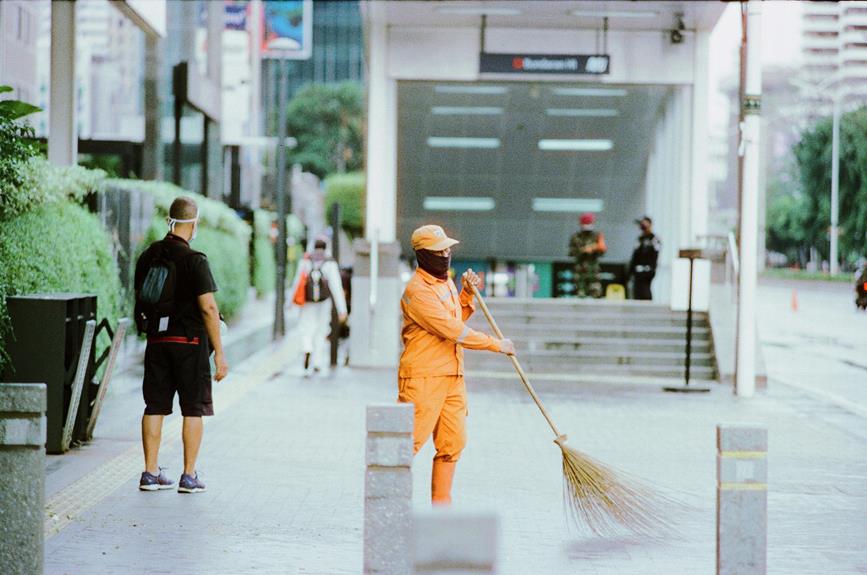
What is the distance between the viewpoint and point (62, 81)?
1631cm

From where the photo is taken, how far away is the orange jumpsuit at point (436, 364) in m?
7.14

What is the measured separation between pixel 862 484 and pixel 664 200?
1470cm

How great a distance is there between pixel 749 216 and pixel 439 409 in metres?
9.59

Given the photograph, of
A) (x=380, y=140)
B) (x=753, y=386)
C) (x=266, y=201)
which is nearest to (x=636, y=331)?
(x=753, y=386)

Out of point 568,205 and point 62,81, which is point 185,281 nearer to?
point 62,81

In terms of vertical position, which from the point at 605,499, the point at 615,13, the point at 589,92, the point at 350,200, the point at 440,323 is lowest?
the point at 605,499

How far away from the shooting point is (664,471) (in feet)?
32.7

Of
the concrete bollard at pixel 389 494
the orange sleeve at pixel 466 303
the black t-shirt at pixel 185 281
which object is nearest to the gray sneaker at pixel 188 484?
the black t-shirt at pixel 185 281

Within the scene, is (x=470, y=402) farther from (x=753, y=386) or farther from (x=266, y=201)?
(x=266, y=201)

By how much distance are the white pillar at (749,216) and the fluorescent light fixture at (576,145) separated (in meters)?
11.5

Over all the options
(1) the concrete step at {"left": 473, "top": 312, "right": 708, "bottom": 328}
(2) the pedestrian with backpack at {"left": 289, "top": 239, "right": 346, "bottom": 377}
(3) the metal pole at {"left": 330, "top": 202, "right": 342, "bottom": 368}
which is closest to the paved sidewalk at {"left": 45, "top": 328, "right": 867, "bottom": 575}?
(2) the pedestrian with backpack at {"left": 289, "top": 239, "right": 346, "bottom": 377}

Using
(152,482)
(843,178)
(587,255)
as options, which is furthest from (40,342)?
(843,178)

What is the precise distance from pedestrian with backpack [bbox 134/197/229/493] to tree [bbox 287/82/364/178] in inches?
3330

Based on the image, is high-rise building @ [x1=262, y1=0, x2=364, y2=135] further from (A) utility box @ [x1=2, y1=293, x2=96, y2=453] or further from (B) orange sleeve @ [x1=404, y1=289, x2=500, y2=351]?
(B) orange sleeve @ [x1=404, y1=289, x2=500, y2=351]
